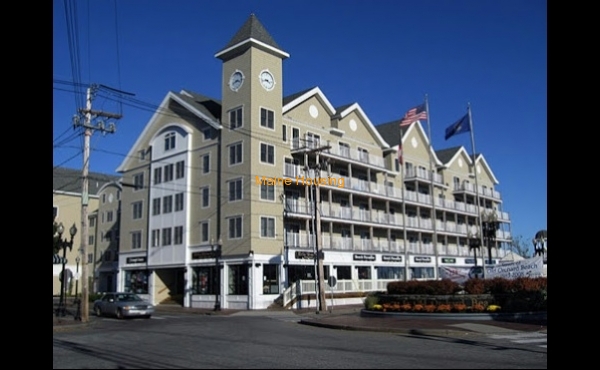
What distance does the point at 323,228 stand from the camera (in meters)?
45.4

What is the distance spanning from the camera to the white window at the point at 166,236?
A: 1795 inches

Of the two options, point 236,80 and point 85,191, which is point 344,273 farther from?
point 85,191

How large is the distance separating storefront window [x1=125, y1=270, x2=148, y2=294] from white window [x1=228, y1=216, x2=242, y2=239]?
11.7 m

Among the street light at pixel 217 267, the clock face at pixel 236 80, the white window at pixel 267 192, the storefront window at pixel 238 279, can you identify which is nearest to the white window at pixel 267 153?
the white window at pixel 267 192

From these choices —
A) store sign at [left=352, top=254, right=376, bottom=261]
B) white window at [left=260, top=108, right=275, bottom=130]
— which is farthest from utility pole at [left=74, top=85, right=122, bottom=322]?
store sign at [left=352, top=254, right=376, bottom=261]

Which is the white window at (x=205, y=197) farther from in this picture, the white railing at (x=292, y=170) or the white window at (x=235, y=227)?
the white railing at (x=292, y=170)

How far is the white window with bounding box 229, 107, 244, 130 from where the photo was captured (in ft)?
135

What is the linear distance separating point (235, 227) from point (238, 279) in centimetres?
368

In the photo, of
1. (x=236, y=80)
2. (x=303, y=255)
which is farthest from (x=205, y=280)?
(x=236, y=80)

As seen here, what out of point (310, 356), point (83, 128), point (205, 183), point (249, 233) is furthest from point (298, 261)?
point (310, 356)

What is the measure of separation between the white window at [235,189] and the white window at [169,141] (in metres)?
8.40
